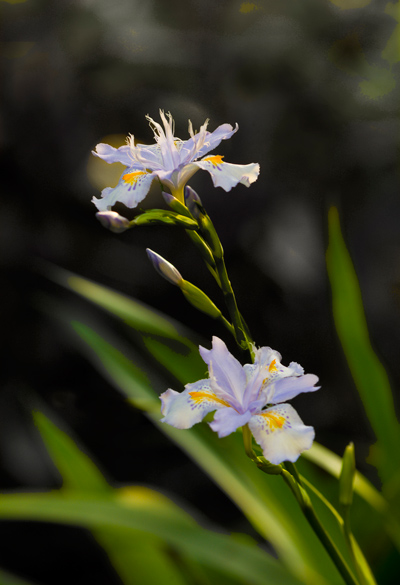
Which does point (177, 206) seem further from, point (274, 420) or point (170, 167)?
point (274, 420)

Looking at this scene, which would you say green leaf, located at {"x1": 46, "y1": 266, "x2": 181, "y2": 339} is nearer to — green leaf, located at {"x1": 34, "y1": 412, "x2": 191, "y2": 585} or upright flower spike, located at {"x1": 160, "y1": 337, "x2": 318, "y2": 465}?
green leaf, located at {"x1": 34, "y1": 412, "x2": 191, "y2": 585}

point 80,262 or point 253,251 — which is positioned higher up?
point 80,262

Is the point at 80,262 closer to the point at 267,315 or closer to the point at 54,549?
the point at 267,315

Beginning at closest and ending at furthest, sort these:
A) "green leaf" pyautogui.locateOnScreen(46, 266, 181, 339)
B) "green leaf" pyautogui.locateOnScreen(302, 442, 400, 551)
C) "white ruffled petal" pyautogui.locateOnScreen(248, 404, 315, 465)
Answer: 1. "white ruffled petal" pyautogui.locateOnScreen(248, 404, 315, 465)
2. "green leaf" pyautogui.locateOnScreen(302, 442, 400, 551)
3. "green leaf" pyautogui.locateOnScreen(46, 266, 181, 339)

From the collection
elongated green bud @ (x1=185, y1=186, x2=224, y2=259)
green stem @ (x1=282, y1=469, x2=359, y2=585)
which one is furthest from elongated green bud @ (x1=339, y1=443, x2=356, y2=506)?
elongated green bud @ (x1=185, y1=186, x2=224, y2=259)

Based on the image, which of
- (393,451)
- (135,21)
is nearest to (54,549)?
(393,451)

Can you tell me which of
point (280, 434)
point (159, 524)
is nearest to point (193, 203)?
point (280, 434)

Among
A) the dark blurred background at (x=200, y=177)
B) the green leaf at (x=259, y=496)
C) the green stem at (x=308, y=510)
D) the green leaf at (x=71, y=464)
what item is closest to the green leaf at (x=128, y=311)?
the green leaf at (x=259, y=496)
